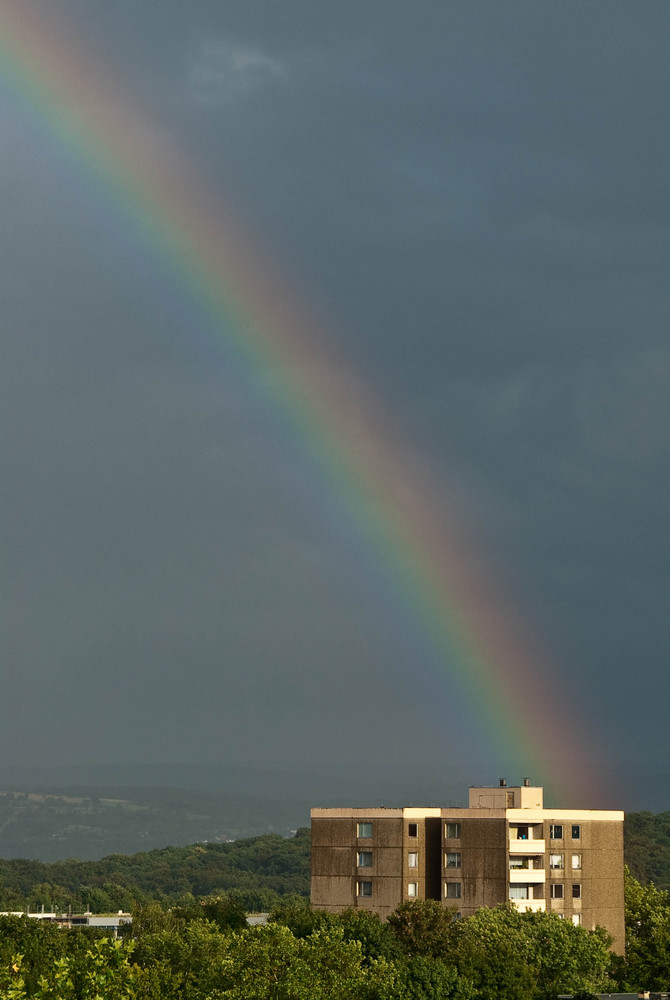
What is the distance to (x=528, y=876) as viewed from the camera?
12619cm

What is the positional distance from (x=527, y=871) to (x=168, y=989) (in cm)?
6918

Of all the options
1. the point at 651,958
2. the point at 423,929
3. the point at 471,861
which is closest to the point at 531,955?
the point at 423,929

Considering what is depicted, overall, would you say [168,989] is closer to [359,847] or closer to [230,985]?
[230,985]

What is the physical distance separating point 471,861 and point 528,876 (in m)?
6.55

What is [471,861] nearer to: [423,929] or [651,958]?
[423,929]

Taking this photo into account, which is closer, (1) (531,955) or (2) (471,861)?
(1) (531,955)

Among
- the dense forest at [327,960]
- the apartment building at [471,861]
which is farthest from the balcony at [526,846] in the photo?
the dense forest at [327,960]

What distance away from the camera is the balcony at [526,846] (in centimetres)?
12625

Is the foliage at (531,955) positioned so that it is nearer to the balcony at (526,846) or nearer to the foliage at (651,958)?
the foliage at (651,958)

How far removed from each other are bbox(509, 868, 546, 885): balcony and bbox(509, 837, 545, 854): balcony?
1.72 m

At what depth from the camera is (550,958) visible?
89312mm

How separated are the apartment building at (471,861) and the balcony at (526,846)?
0.09 metres

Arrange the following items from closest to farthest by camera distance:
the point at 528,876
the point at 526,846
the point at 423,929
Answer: the point at 423,929
the point at 528,876
the point at 526,846

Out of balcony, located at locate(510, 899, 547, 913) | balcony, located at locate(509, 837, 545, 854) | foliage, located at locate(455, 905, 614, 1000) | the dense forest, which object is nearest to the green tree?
the dense forest
